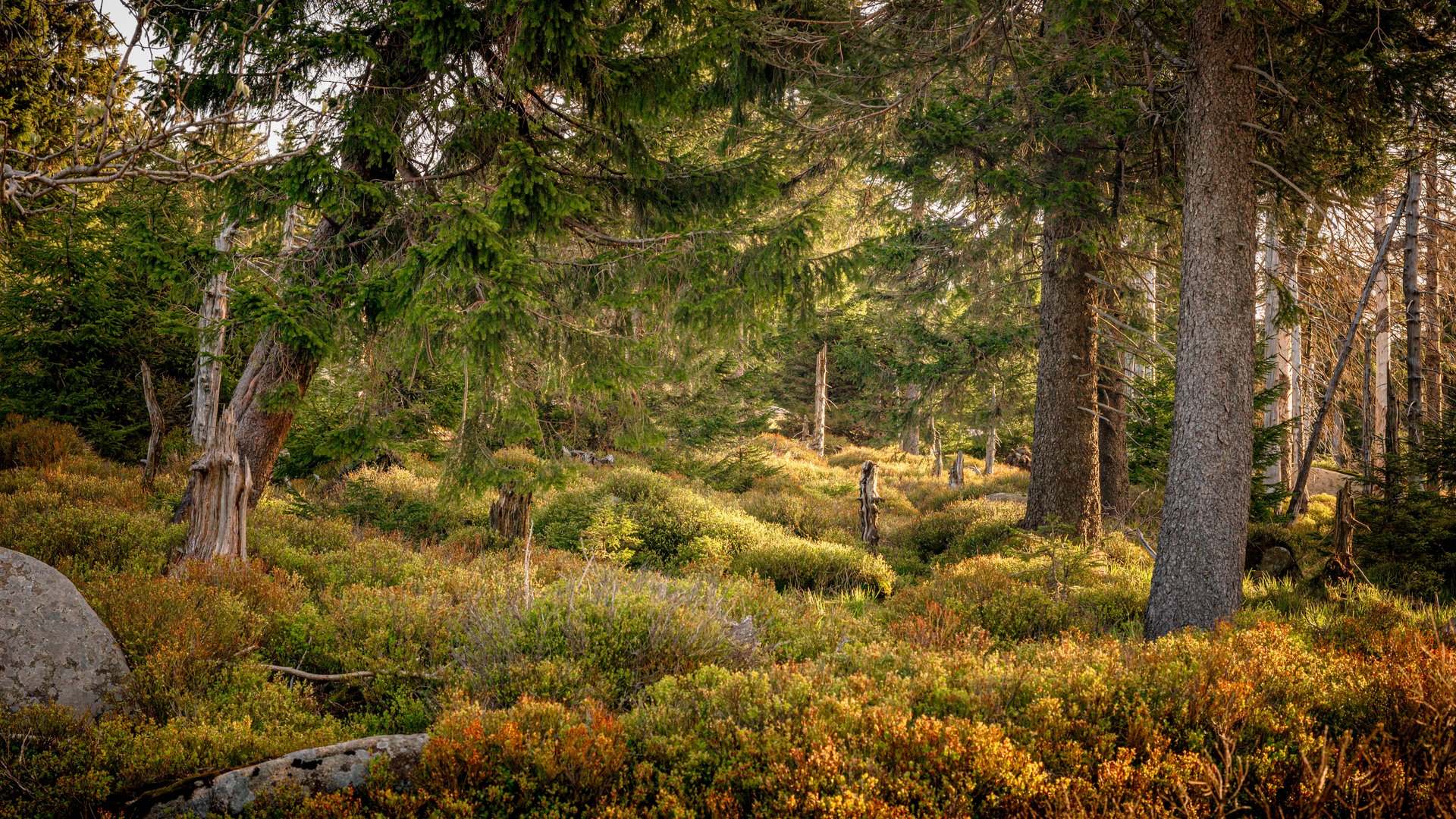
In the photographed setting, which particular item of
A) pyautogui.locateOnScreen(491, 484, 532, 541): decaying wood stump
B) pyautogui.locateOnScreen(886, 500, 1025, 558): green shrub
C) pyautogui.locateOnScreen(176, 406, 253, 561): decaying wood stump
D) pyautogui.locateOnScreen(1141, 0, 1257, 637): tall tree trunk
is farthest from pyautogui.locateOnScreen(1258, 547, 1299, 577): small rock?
pyautogui.locateOnScreen(176, 406, 253, 561): decaying wood stump

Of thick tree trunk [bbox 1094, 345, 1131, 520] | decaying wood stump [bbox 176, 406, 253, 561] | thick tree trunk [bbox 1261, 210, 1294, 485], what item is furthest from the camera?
thick tree trunk [bbox 1261, 210, 1294, 485]

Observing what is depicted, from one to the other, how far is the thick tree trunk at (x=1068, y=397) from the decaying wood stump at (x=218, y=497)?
997cm

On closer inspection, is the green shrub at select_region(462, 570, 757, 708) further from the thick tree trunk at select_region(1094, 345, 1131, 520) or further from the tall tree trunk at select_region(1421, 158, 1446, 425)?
the tall tree trunk at select_region(1421, 158, 1446, 425)


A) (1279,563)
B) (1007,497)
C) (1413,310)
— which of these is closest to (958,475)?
(1007,497)

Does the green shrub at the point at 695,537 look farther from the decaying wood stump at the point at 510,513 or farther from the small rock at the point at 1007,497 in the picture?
the small rock at the point at 1007,497

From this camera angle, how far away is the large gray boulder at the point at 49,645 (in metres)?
3.87

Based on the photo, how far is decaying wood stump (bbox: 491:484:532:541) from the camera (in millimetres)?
10227

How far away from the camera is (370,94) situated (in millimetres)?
6250

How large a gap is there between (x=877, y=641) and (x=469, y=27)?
6067 millimetres

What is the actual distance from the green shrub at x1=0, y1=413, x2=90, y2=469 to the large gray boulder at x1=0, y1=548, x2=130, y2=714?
663cm

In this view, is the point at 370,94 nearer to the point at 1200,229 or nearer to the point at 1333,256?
the point at 1200,229

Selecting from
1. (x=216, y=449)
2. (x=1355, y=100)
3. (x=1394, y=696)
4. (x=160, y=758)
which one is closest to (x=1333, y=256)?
(x=1355, y=100)

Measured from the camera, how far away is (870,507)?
12.1 m

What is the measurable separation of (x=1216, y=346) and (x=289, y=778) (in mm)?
7381
